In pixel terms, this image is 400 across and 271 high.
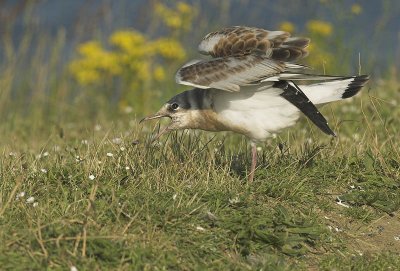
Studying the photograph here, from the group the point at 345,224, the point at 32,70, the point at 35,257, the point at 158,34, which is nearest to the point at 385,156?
the point at 345,224

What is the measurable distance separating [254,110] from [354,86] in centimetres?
71

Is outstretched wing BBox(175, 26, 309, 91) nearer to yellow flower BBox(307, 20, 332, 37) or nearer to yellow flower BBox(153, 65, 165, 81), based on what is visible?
yellow flower BBox(153, 65, 165, 81)

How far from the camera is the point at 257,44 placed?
598 cm

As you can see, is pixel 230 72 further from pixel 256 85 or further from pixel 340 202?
pixel 340 202

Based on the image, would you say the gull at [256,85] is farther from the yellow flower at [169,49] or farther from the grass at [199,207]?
the yellow flower at [169,49]

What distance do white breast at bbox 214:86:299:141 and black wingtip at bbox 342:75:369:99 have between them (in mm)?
376

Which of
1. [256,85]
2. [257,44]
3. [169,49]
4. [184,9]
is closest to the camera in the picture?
[256,85]

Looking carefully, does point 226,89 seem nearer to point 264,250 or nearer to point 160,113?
point 160,113

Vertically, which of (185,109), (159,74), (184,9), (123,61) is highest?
(185,109)

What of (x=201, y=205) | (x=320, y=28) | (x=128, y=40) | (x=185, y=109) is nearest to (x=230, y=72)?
(x=185, y=109)

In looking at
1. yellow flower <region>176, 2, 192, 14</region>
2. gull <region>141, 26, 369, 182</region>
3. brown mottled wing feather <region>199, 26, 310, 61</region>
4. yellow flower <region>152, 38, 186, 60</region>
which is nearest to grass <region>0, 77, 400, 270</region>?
gull <region>141, 26, 369, 182</region>

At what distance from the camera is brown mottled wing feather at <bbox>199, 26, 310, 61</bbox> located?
5906mm

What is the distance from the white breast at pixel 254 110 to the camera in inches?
233

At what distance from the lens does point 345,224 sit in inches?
220
